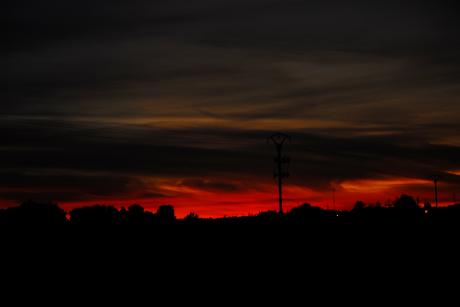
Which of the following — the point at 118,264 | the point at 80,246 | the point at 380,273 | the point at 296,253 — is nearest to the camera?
the point at 380,273

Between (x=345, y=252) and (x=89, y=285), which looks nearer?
(x=89, y=285)

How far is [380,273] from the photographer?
102 ft

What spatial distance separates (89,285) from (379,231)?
99.9ft

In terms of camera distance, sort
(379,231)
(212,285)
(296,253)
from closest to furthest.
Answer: (212,285) → (296,253) → (379,231)

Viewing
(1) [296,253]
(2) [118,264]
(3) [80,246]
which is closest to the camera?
(2) [118,264]

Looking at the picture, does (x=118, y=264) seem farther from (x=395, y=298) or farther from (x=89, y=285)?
(x=395, y=298)

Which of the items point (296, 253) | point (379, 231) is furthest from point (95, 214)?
point (296, 253)

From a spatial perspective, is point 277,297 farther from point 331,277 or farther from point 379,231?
point 379,231

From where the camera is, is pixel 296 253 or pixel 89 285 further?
pixel 296 253

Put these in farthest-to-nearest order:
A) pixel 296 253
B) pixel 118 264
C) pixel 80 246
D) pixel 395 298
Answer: pixel 80 246 → pixel 296 253 → pixel 118 264 → pixel 395 298

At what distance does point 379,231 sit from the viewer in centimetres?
5416

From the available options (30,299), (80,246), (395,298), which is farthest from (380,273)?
(80,246)

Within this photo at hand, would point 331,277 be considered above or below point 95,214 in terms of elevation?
below

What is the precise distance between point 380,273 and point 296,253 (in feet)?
27.5
